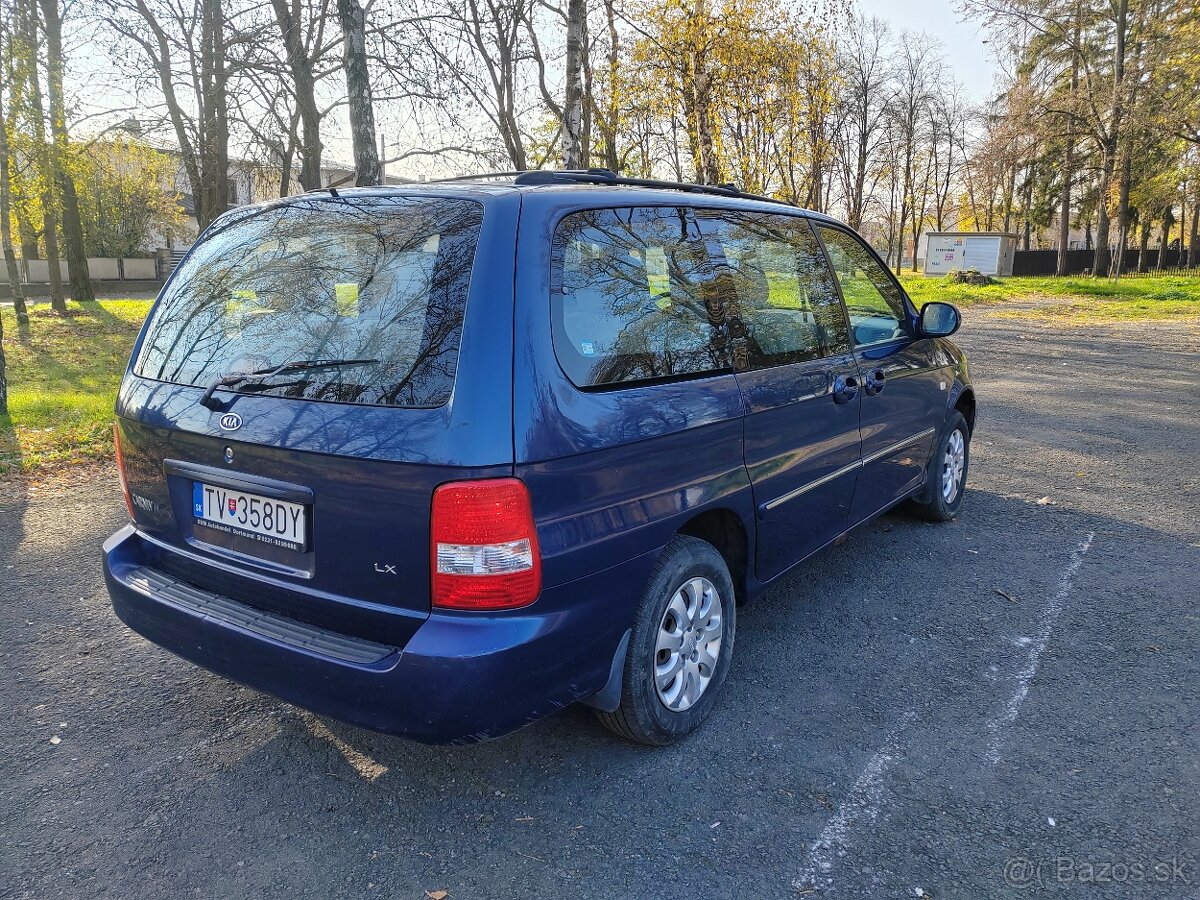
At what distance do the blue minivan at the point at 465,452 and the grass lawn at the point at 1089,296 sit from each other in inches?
712

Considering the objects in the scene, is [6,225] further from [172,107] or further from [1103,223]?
[1103,223]

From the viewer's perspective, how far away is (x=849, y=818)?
253 cm

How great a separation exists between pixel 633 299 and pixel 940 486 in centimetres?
318

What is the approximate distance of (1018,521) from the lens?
5359 millimetres

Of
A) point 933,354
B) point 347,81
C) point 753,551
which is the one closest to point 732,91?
point 347,81

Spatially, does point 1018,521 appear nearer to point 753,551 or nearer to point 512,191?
point 753,551

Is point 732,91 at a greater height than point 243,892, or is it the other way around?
point 732,91

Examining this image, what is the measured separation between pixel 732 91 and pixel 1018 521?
38.4ft

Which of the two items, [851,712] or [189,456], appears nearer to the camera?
[189,456]

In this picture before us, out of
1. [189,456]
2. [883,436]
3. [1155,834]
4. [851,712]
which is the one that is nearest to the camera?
[1155,834]

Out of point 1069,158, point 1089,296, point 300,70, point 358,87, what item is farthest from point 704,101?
point 1069,158

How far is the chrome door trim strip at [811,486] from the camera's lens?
10.8 feet

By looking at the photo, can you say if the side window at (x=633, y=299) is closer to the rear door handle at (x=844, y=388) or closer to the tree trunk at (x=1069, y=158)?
the rear door handle at (x=844, y=388)

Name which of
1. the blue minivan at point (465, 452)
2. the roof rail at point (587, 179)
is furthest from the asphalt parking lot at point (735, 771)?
the roof rail at point (587, 179)
